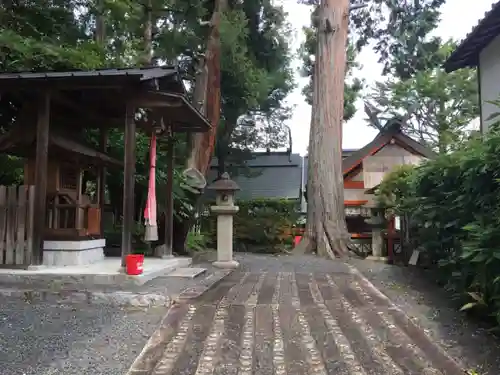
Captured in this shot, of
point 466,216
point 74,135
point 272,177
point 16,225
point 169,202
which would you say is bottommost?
point 16,225

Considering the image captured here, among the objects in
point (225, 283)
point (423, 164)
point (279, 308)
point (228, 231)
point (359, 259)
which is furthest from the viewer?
point (359, 259)

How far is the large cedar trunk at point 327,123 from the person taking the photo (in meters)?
12.6

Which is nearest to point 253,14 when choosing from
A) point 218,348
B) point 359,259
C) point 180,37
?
point 180,37

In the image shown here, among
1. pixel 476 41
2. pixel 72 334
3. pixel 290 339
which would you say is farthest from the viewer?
pixel 476 41

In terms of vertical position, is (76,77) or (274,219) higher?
(76,77)

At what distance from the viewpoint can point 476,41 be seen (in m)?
9.61

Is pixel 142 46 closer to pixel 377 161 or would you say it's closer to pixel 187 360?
pixel 377 161

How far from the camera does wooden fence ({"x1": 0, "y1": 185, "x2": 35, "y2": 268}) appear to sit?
6203 millimetres

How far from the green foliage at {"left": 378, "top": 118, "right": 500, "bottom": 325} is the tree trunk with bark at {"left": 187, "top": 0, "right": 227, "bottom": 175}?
827cm

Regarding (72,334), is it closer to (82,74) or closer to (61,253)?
(61,253)

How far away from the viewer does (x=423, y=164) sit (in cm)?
707

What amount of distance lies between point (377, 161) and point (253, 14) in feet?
23.9

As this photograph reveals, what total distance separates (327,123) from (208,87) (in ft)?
14.1

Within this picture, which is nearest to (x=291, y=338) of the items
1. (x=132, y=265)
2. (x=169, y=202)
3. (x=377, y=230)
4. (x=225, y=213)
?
(x=132, y=265)
